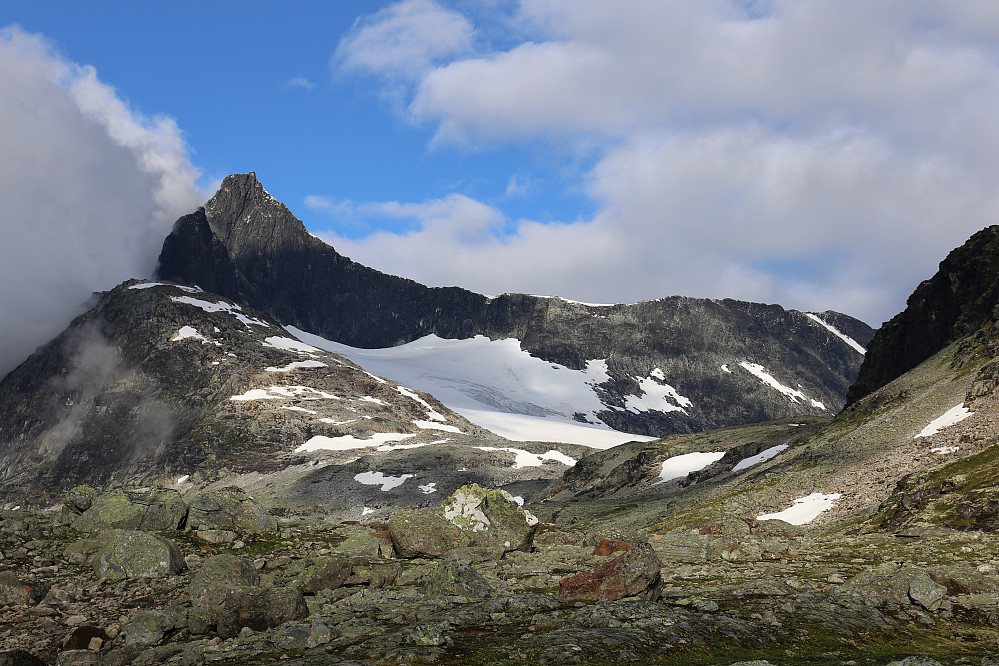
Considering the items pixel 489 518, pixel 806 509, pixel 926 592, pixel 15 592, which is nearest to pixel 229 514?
A: pixel 15 592

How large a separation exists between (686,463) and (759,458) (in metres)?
21.2

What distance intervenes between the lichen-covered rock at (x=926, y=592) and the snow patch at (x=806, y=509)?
140 ft

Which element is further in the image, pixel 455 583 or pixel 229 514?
pixel 229 514

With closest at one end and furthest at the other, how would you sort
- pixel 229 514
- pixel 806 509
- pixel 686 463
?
pixel 229 514, pixel 806 509, pixel 686 463

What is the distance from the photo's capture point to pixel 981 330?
96.8 meters

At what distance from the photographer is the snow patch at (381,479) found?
182m

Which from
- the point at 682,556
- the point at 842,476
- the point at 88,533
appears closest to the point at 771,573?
the point at 682,556

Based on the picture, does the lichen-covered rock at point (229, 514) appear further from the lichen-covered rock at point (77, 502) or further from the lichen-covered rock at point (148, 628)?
the lichen-covered rock at point (148, 628)

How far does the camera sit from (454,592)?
24.9 m

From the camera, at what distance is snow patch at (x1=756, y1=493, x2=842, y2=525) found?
214ft

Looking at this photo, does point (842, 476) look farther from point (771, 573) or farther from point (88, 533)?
point (88, 533)

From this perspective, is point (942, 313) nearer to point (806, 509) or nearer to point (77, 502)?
point (806, 509)

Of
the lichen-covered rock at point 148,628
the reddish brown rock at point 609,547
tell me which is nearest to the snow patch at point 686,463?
the reddish brown rock at point 609,547

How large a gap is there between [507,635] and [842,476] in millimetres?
65565
